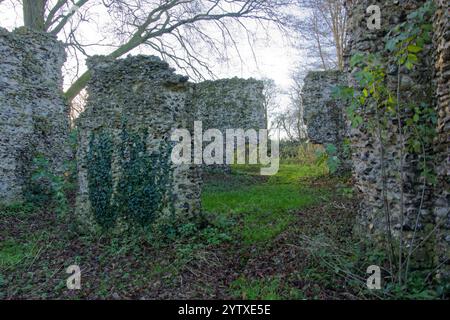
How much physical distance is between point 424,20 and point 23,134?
1043 centimetres

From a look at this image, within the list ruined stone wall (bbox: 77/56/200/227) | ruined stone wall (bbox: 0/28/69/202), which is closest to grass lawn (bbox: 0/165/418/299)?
ruined stone wall (bbox: 77/56/200/227)

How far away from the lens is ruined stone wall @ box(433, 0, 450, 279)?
4367mm

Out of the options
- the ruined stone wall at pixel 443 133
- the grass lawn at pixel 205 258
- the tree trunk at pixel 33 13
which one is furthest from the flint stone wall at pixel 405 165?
the tree trunk at pixel 33 13

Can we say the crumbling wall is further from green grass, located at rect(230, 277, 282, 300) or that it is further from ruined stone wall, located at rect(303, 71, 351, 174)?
green grass, located at rect(230, 277, 282, 300)

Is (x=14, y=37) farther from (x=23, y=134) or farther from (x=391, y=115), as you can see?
(x=391, y=115)

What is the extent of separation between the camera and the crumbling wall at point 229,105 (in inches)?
677

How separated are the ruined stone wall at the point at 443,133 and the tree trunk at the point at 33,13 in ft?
45.9

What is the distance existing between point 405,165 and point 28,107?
1040cm

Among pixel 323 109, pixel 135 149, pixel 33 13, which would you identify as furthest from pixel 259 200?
pixel 33 13

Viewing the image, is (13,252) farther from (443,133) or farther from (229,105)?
(229,105)

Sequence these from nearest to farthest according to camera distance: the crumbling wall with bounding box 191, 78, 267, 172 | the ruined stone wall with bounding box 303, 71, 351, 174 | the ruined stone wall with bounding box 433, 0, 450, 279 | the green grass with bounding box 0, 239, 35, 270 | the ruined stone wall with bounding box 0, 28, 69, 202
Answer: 1. the ruined stone wall with bounding box 433, 0, 450, 279
2. the green grass with bounding box 0, 239, 35, 270
3. the ruined stone wall with bounding box 0, 28, 69, 202
4. the ruined stone wall with bounding box 303, 71, 351, 174
5. the crumbling wall with bounding box 191, 78, 267, 172

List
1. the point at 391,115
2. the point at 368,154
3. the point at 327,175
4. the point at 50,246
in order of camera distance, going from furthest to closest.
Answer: the point at 327,175, the point at 50,246, the point at 368,154, the point at 391,115
